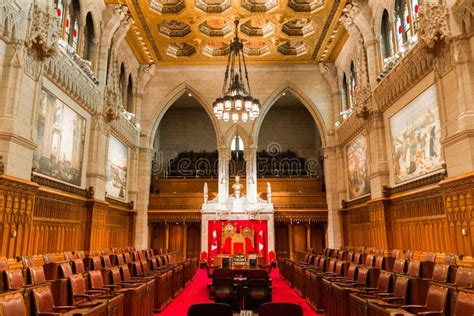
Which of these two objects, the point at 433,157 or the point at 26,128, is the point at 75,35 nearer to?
the point at 26,128

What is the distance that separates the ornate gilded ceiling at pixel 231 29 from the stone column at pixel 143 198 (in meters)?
5.09

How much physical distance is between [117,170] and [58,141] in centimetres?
535

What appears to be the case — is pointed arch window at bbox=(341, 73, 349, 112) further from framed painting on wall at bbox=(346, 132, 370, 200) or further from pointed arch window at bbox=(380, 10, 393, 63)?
pointed arch window at bbox=(380, 10, 393, 63)

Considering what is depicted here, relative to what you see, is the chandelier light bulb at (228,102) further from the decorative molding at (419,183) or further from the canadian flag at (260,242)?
the canadian flag at (260,242)

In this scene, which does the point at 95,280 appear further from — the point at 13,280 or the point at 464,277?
the point at 464,277

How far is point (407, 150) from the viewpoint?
10734mm

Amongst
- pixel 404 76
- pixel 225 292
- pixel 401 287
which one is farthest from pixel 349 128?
pixel 401 287

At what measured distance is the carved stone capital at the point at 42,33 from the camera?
823 cm

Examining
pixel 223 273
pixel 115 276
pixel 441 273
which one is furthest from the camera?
pixel 223 273

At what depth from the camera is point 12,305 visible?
3.55m

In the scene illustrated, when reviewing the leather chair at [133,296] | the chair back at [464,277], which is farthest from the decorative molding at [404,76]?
the leather chair at [133,296]

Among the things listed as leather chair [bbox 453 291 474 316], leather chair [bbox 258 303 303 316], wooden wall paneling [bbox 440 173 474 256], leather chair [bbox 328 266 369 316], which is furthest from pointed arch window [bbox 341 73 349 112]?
leather chair [bbox 258 303 303 316]

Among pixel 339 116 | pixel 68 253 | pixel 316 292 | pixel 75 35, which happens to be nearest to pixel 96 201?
pixel 68 253

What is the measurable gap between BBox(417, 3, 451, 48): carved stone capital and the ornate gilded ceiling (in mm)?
6227
